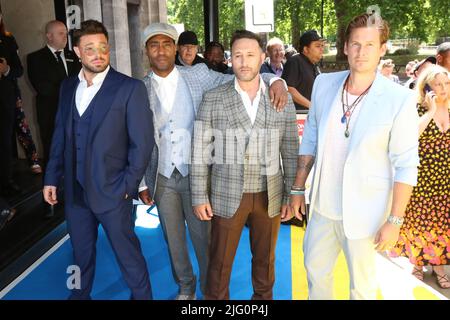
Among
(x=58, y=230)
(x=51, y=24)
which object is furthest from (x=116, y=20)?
(x=58, y=230)

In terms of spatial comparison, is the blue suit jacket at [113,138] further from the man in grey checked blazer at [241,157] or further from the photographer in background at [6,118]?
the photographer in background at [6,118]

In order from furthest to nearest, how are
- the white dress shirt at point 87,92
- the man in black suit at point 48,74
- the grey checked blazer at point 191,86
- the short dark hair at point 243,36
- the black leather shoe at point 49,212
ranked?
the black leather shoe at point 49,212 → the man in black suit at point 48,74 → the grey checked blazer at point 191,86 → the white dress shirt at point 87,92 → the short dark hair at point 243,36

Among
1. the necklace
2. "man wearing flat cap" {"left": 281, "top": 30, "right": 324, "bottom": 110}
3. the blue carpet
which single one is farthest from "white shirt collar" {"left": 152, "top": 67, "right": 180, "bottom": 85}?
"man wearing flat cap" {"left": 281, "top": 30, "right": 324, "bottom": 110}

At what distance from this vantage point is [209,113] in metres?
2.49

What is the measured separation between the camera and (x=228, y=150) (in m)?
2.48

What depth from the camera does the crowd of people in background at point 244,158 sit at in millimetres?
2010

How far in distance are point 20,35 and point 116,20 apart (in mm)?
1873

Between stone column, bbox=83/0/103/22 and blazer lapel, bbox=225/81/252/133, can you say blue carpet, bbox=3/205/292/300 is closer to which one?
blazer lapel, bbox=225/81/252/133

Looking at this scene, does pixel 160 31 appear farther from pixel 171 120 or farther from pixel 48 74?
pixel 48 74

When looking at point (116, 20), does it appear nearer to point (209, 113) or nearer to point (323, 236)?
point (209, 113)

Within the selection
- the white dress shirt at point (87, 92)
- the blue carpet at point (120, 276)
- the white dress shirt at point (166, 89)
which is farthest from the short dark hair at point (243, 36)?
the blue carpet at point (120, 276)

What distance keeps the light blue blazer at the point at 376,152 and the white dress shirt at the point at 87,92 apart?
52.6 inches

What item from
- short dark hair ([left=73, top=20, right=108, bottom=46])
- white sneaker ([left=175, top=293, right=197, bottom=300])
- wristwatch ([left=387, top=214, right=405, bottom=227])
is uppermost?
short dark hair ([left=73, top=20, right=108, bottom=46])

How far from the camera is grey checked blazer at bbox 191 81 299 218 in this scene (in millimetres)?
2459
